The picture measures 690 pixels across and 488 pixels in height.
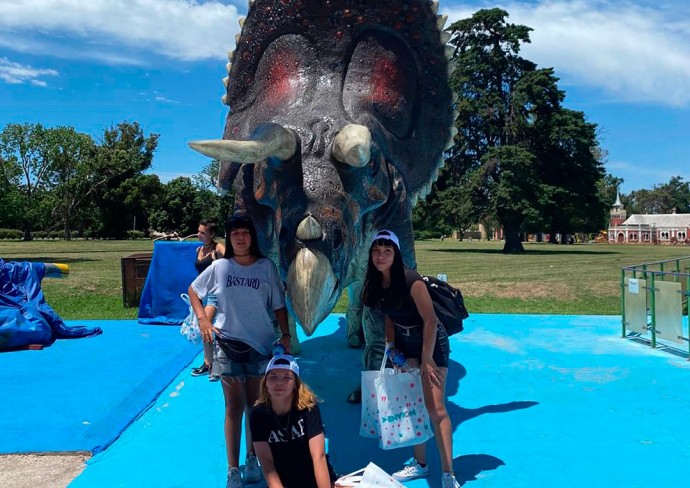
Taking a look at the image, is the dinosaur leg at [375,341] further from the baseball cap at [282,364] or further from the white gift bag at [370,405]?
the baseball cap at [282,364]

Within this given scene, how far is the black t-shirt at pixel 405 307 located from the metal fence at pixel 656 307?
15.0ft

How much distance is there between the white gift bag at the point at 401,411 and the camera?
3.30m

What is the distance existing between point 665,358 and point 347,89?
443 centimetres

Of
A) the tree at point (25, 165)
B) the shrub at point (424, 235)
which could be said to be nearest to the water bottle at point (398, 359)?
the tree at point (25, 165)

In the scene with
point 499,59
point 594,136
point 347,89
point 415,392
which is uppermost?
point 499,59

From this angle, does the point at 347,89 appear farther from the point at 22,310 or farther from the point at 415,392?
the point at 22,310

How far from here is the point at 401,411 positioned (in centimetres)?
333

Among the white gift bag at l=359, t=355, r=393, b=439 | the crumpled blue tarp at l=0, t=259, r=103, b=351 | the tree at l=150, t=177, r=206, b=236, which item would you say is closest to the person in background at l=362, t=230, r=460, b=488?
the white gift bag at l=359, t=355, r=393, b=439

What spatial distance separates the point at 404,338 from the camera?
347cm

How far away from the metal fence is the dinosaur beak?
5013 millimetres

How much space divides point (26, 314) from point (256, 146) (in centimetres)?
553

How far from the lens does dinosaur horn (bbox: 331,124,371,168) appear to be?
3543 mm

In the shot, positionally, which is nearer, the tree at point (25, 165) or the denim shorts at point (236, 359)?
the denim shorts at point (236, 359)

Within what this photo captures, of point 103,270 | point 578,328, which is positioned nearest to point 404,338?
point 578,328
